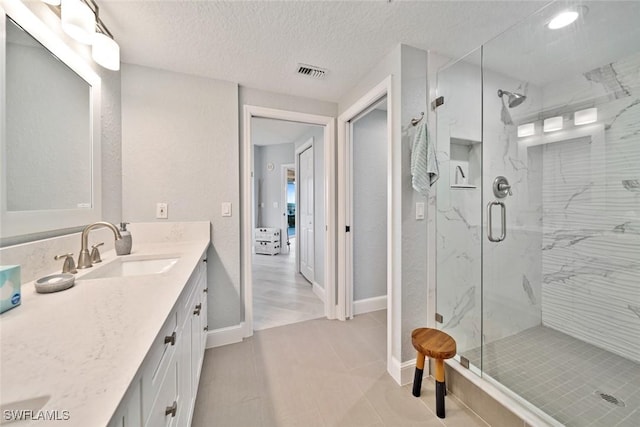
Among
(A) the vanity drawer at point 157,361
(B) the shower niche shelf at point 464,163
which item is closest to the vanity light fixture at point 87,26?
(A) the vanity drawer at point 157,361

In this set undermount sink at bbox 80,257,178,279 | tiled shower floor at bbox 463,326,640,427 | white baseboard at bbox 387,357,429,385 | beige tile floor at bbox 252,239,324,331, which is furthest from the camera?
beige tile floor at bbox 252,239,324,331

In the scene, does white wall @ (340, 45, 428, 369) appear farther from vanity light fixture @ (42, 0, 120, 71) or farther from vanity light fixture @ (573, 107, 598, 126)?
vanity light fixture @ (42, 0, 120, 71)

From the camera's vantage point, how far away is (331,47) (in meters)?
1.70

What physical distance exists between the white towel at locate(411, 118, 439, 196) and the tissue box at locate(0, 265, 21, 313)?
189 centimetres

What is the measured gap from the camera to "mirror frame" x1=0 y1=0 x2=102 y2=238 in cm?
91

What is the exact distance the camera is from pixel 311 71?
1.99m

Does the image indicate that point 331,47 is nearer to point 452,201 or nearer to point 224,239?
point 452,201

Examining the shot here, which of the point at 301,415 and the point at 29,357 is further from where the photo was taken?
the point at 301,415

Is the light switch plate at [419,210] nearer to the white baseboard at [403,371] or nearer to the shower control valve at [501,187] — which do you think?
the shower control valve at [501,187]

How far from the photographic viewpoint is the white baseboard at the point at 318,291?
312 centimetres

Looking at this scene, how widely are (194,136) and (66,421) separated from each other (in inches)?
80.5

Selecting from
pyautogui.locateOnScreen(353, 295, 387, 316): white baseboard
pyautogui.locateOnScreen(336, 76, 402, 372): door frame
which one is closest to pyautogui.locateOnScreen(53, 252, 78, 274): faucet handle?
pyautogui.locateOnScreen(336, 76, 402, 372): door frame

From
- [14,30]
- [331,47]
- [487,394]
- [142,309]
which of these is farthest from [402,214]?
[14,30]

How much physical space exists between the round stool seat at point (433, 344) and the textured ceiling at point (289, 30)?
1.99 meters
